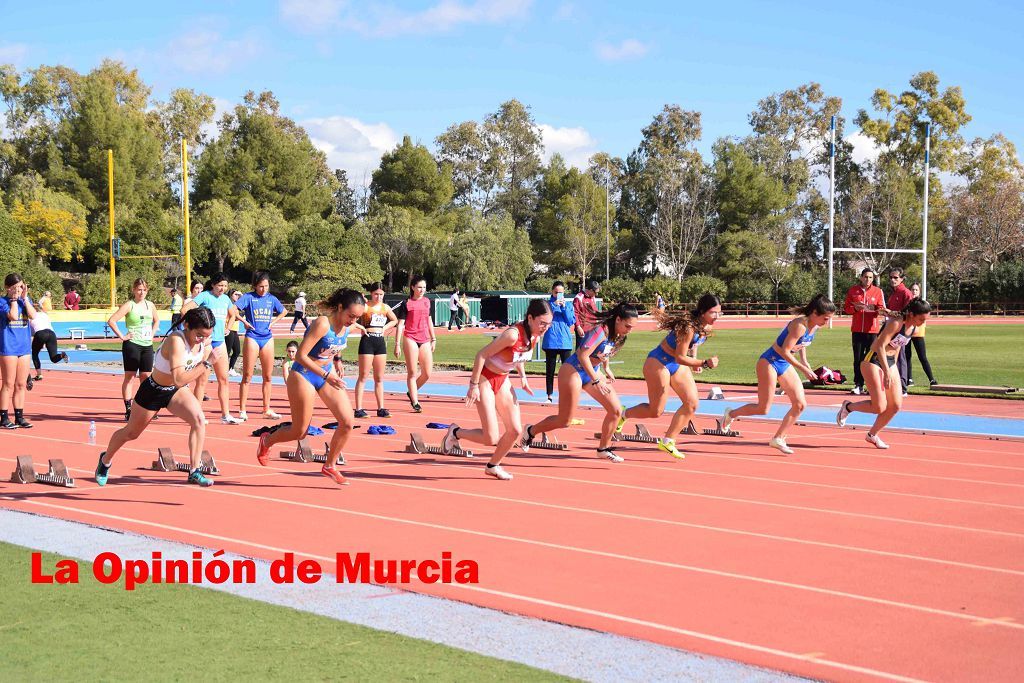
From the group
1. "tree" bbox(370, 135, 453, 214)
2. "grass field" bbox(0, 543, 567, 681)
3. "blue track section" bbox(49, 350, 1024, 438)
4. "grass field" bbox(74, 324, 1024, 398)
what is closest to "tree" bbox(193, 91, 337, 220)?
"tree" bbox(370, 135, 453, 214)

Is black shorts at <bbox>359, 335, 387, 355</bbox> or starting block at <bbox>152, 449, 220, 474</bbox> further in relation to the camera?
black shorts at <bbox>359, 335, 387, 355</bbox>

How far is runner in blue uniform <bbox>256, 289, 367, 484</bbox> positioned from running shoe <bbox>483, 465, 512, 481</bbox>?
1.51m

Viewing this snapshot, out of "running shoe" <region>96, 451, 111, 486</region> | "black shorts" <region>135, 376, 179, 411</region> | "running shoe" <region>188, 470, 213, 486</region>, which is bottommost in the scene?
"running shoe" <region>188, 470, 213, 486</region>

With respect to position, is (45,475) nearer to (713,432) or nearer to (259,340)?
(259,340)

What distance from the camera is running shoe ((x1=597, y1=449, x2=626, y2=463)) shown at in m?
12.5

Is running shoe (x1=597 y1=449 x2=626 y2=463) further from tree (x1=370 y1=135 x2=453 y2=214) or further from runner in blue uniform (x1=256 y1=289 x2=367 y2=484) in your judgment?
tree (x1=370 y1=135 x2=453 y2=214)

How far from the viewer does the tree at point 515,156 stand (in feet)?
298

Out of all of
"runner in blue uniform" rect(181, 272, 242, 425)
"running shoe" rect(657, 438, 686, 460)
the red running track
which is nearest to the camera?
the red running track

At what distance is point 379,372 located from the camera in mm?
16453

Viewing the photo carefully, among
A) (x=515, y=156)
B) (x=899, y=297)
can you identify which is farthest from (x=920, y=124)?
(x=899, y=297)

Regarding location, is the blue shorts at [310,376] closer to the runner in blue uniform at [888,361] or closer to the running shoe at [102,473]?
the running shoe at [102,473]

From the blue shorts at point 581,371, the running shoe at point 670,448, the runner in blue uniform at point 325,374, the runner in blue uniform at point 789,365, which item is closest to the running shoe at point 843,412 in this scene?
the runner in blue uniform at point 789,365

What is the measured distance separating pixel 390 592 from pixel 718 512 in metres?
3.69

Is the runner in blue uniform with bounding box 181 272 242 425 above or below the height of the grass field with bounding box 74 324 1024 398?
above
